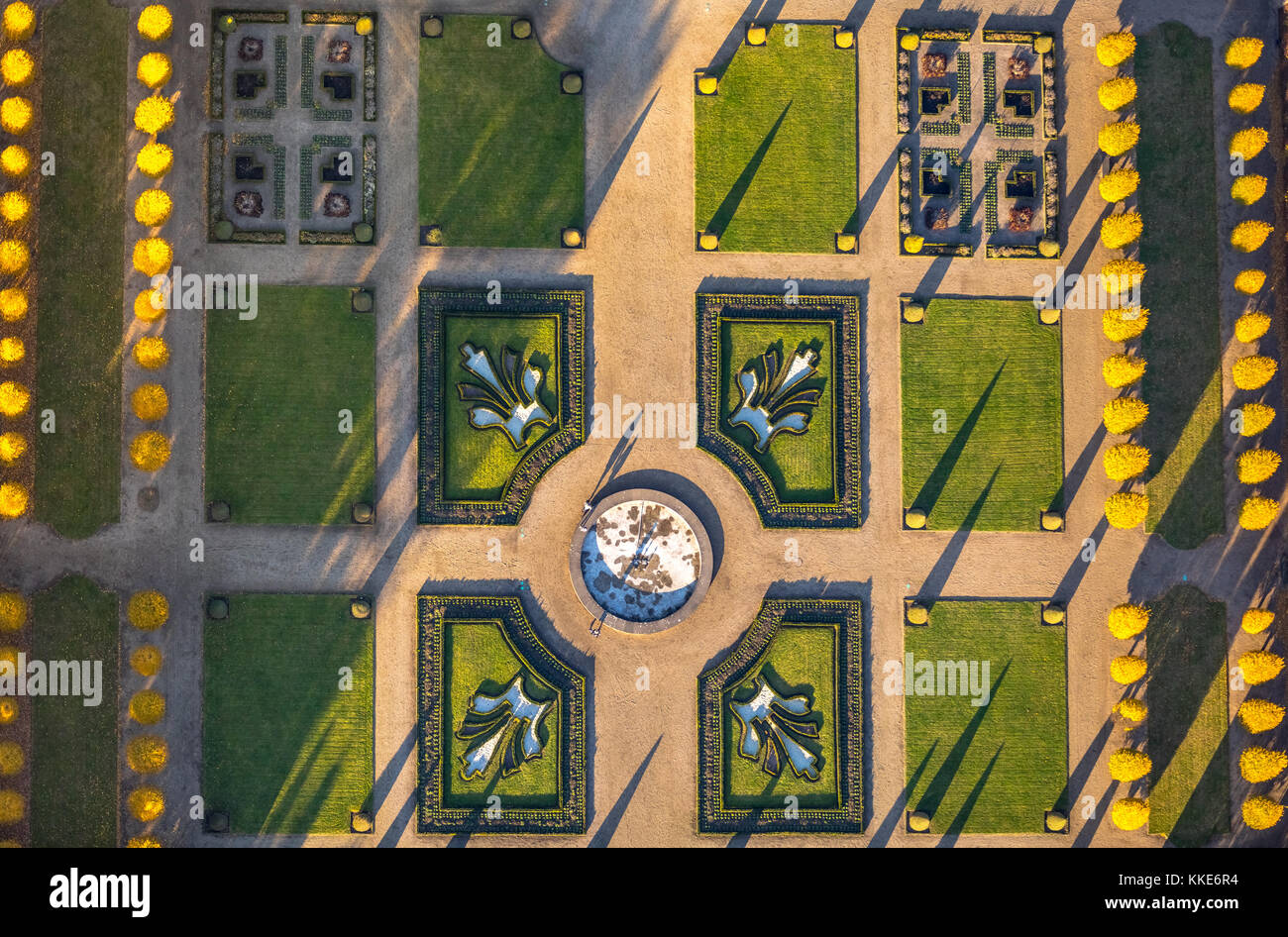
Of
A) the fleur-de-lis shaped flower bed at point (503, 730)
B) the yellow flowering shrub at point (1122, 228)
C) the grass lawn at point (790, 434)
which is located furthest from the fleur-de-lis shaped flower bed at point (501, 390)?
the yellow flowering shrub at point (1122, 228)

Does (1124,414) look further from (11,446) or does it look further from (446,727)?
(11,446)

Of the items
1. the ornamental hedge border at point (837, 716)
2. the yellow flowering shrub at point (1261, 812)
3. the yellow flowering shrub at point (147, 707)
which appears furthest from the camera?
the ornamental hedge border at point (837, 716)

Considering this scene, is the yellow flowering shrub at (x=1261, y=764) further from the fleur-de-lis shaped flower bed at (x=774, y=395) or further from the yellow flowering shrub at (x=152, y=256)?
the yellow flowering shrub at (x=152, y=256)

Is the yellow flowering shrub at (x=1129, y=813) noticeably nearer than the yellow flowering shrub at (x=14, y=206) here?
No

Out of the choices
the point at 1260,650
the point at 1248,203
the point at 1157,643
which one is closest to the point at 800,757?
the point at 1157,643

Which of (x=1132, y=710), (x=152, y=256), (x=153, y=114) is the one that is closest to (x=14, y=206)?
(x=152, y=256)

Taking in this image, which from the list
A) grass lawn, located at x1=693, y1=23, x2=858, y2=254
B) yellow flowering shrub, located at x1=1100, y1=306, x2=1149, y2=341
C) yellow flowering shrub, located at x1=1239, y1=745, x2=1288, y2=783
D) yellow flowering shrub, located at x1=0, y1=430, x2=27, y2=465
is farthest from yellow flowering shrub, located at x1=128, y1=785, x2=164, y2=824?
yellow flowering shrub, located at x1=1239, y1=745, x2=1288, y2=783
